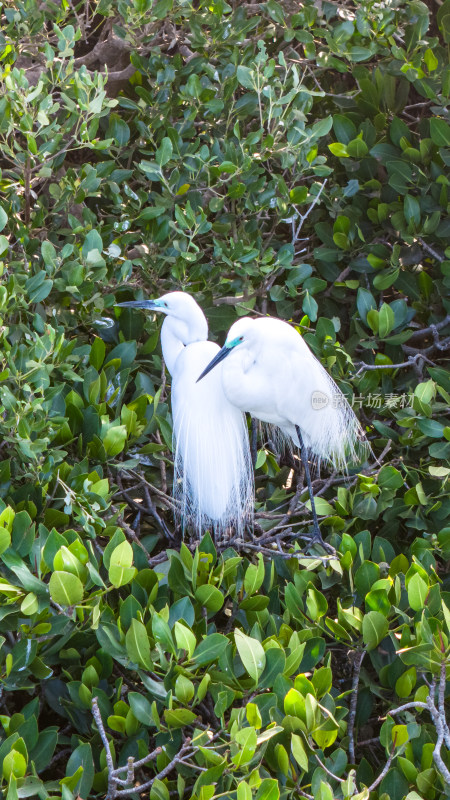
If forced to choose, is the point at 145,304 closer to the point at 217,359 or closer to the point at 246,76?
the point at 217,359

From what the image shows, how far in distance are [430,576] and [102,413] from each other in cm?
84

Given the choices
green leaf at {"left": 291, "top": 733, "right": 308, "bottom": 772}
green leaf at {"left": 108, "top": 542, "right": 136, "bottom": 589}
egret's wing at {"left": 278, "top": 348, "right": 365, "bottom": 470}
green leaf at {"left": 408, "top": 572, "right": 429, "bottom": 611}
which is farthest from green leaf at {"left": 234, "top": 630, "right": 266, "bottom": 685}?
egret's wing at {"left": 278, "top": 348, "right": 365, "bottom": 470}

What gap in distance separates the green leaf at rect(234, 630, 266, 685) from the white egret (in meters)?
0.62

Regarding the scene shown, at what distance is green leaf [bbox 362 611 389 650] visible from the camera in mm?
1775

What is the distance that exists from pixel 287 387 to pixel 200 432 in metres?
0.25

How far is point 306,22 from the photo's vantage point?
8.09ft

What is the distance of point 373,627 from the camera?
5.88 ft

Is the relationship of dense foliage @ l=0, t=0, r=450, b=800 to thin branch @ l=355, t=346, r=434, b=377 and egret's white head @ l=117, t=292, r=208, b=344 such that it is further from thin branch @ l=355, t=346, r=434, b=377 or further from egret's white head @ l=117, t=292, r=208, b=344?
egret's white head @ l=117, t=292, r=208, b=344

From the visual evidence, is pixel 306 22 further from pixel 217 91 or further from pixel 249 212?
pixel 249 212

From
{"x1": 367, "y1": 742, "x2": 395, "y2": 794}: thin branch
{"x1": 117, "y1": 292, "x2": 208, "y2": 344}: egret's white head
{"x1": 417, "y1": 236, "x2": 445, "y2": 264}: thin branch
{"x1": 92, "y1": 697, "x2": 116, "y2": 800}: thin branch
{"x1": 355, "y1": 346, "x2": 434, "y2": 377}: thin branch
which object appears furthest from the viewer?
{"x1": 417, "y1": 236, "x2": 445, "y2": 264}: thin branch

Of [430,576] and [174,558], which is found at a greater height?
[174,558]

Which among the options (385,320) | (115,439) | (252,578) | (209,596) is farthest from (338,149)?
(209,596)

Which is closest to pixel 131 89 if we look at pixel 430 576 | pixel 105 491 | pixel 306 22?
pixel 306 22

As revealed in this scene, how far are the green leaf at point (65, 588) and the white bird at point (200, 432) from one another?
61cm
